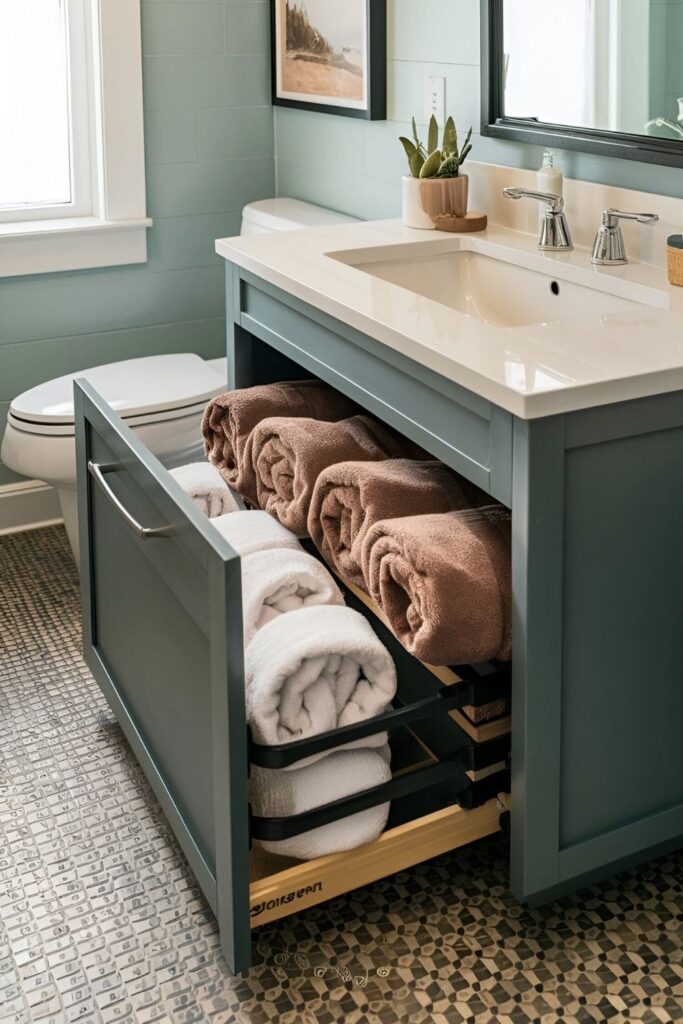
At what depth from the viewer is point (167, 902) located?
1.67m

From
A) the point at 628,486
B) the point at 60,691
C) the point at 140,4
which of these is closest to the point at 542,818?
the point at 628,486

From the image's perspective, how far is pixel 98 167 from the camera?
293 centimetres

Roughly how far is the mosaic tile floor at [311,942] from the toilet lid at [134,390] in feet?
2.99

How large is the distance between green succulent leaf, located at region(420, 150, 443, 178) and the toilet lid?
75 centimetres

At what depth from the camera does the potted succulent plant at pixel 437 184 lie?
210 cm

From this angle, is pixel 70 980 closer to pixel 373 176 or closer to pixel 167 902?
pixel 167 902

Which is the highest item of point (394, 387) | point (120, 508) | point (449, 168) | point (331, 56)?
point (331, 56)

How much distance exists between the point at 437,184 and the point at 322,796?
46.5 inches

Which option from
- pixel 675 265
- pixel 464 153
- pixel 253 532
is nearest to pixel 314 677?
pixel 253 532

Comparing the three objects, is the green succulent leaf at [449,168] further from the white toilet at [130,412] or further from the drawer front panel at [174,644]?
the drawer front panel at [174,644]

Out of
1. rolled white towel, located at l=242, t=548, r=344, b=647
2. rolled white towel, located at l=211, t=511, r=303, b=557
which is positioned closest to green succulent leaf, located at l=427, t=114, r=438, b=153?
rolled white towel, located at l=211, t=511, r=303, b=557

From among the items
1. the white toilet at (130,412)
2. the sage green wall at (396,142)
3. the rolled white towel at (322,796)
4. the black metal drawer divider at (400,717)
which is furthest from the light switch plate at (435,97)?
the rolled white towel at (322,796)

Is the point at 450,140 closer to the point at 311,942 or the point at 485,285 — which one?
the point at 485,285

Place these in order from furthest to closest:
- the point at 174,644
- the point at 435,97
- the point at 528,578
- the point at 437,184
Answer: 1. the point at 435,97
2. the point at 437,184
3. the point at 174,644
4. the point at 528,578
